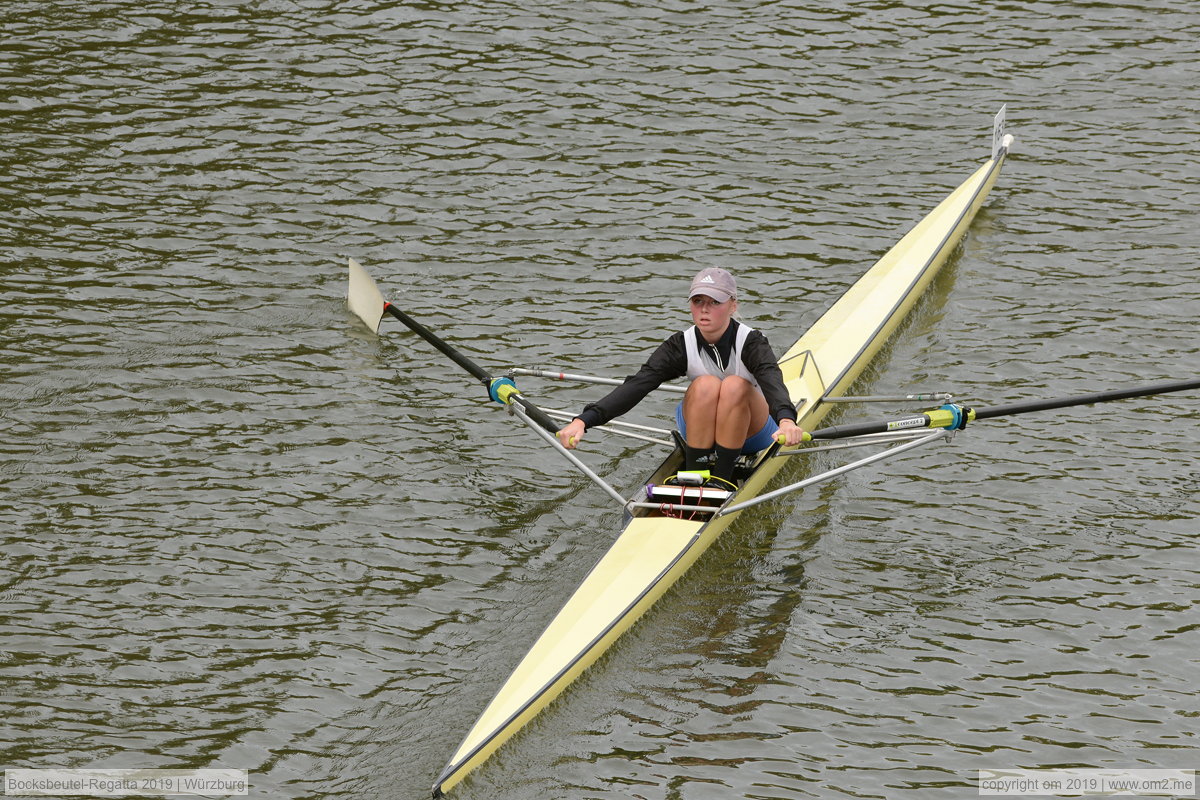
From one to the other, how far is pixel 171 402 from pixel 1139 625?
755cm

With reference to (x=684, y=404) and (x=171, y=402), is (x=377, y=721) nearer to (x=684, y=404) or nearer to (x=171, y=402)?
(x=684, y=404)

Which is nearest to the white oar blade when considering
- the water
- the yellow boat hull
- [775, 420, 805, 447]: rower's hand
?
the water

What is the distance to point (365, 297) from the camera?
1245 centimetres

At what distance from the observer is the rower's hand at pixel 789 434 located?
9023 millimetres

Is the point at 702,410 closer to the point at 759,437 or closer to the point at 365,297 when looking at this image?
the point at 759,437

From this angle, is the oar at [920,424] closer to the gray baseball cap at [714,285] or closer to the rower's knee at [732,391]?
the rower's knee at [732,391]

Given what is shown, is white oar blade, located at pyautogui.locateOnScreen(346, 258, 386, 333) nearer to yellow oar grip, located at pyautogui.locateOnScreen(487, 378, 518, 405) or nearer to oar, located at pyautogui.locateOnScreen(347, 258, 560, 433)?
oar, located at pyautogui.locateOnScreen(347, 258, 560, 433)

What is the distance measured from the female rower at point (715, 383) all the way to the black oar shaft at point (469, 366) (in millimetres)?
407

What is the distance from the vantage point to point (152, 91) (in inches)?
655

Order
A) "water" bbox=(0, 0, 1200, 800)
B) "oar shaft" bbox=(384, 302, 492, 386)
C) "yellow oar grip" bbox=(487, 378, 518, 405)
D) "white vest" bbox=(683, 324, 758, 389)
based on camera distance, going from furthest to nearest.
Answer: "oar shaft" bbox=(384, 302, 492, 386)
"yellow oar grip" bbox=(487, 378, 518, 405)
"white vest" bbox=(683, 324, 758, 389)
"water" bbox=(0, 0, 1200, 800)

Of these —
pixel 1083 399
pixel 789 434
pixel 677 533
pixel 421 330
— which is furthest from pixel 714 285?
pixel 421 330

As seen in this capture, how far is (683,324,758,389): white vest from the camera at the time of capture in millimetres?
9555

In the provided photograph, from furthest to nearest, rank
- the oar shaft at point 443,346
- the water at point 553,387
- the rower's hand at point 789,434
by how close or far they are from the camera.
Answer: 1. the oar shaft at point 443,346
2. the rower's hand at point 789,434
3. the water at point 553,387

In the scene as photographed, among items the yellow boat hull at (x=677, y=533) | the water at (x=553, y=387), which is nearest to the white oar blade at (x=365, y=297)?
the water at (x=553, y=387)
